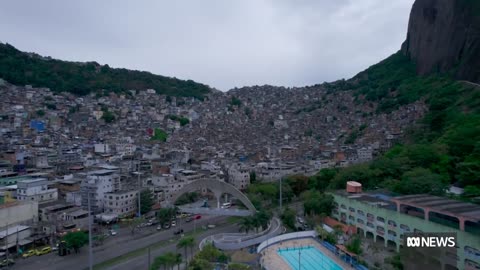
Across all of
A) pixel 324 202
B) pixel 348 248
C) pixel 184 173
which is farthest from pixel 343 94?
pixel 348 248

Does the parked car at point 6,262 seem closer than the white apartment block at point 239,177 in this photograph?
Yes

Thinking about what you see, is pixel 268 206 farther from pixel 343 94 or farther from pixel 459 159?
pixel 343 94

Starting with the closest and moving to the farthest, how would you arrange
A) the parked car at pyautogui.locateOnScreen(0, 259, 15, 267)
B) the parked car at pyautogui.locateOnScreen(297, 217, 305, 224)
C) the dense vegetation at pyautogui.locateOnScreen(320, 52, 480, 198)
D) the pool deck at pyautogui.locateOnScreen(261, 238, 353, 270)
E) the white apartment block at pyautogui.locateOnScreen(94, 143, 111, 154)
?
the pool deck at pyautogui.locateOnScreen(261, 238, 353, 270) < the parked car at pyautogui.locateOnScreen(0, 259, 15, 267) < the dense vegetation at pyautogui.locateOnScreen(320, 52, 480, 198) < the parked car at pyautogui.locateOnScreen(297, 217, 305, 224) < the white apartment block at pyautogui.locateOnScreen(94, 143, 111, 154)

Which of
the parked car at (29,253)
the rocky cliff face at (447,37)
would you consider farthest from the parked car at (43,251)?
the rocky cliff face at (447,37)

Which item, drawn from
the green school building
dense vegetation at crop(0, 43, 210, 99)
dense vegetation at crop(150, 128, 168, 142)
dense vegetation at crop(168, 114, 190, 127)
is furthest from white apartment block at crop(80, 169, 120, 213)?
dense vegetation at crop(0, 43, 210, 99)

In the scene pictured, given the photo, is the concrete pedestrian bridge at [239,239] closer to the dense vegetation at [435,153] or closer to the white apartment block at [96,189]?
the dense vegetation at [435,153]

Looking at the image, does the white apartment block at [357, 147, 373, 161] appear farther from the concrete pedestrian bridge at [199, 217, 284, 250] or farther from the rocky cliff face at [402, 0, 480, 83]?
the concrete pedestrian bridge at [199, 217, 284, 250]

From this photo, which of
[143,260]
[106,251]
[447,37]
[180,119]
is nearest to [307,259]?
[143,260]
